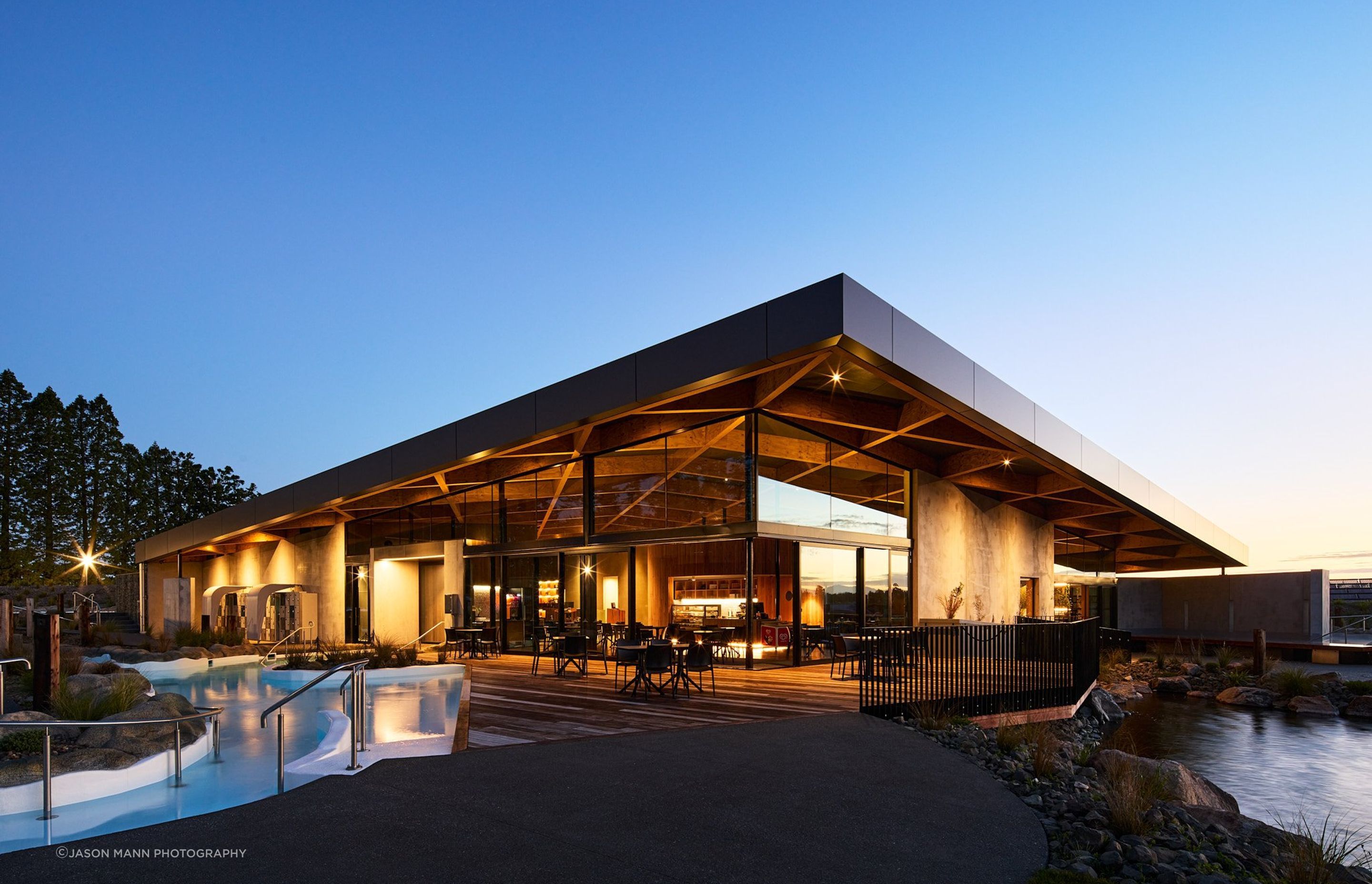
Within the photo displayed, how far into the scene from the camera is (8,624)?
14.8m

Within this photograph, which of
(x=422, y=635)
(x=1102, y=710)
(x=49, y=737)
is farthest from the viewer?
(x=422, y=635)

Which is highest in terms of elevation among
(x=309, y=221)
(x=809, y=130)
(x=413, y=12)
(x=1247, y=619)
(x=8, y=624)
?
(x=309, y=221)

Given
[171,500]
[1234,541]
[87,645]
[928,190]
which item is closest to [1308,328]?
[1234,541]

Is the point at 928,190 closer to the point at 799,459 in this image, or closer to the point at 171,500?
the point at 799,459

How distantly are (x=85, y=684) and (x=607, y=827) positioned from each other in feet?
31.5

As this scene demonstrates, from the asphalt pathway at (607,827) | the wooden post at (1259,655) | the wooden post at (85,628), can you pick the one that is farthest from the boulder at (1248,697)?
the wooden post at (85,628)

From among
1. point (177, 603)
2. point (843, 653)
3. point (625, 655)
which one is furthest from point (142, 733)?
point (177, 603)

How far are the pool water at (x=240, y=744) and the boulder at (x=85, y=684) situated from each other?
4.84 ft

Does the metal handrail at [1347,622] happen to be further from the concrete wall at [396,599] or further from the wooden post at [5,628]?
the wooden post at [5,628]

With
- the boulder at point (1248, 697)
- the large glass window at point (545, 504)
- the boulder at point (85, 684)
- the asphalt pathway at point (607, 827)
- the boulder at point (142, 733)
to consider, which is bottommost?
the boulder at point (1248, 697)

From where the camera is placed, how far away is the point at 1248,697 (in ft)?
58.7

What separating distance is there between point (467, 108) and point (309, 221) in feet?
288

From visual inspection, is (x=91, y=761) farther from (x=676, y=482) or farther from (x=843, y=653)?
(x=843, y=653)

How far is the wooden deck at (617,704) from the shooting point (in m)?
8.45
